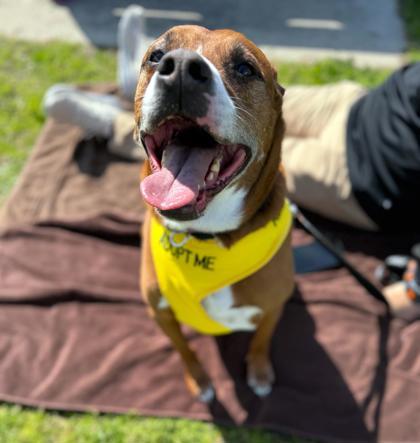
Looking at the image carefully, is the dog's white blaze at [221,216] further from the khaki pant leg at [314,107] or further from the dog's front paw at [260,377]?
the khaki pant leg at [314,107]

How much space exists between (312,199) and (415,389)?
175cm


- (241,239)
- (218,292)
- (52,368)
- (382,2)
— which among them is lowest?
(52,368)

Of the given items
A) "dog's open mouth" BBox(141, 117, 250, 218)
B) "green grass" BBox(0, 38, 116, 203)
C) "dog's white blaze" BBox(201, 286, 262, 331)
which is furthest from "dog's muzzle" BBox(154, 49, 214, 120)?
"green grass" BBox(0, 38, 116, 203)

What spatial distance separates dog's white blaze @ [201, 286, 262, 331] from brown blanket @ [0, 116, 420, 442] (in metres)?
0.79

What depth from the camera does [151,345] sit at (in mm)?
3527

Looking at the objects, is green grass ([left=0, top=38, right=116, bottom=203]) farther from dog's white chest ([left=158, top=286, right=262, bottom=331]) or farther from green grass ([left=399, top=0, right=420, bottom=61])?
green grass ([left=399, top=0, right=420, bottom=61])

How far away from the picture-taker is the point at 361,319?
12.0 ft

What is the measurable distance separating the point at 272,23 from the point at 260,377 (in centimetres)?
556

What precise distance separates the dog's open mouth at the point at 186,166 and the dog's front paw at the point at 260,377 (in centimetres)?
168

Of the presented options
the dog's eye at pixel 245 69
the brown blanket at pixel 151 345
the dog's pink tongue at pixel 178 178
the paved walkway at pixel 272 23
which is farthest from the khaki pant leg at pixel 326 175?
the paved walkway at pixel 272 23

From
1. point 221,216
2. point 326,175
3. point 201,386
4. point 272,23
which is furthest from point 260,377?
point 272,23

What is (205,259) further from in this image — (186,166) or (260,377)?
(260,377)

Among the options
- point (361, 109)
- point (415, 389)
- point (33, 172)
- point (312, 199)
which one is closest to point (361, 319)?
point (415, 389)

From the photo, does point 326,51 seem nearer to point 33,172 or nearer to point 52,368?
point 33,172
